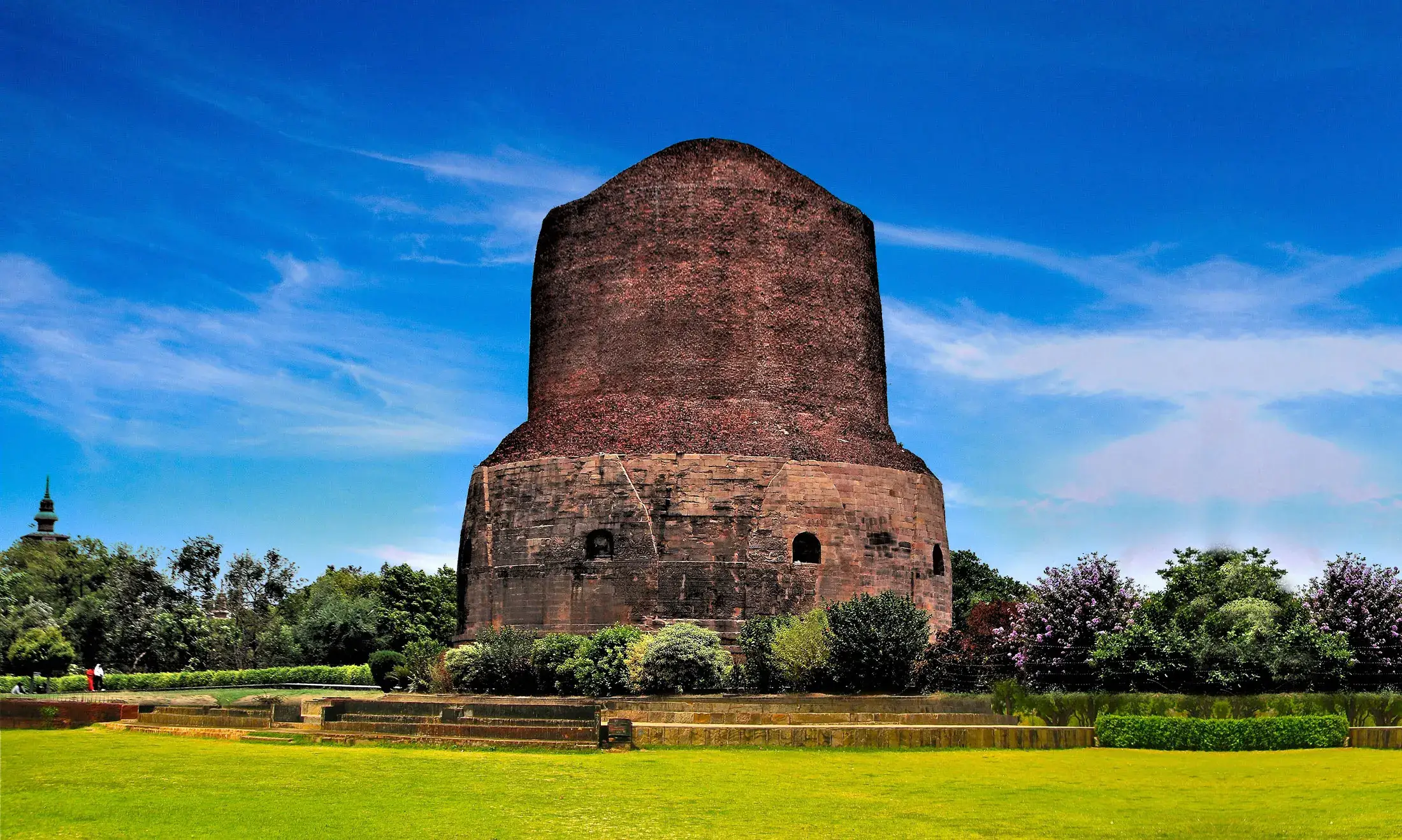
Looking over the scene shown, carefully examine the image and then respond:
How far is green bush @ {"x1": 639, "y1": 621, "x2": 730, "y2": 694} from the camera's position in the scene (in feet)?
67.6

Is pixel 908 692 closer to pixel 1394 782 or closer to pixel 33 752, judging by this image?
pixel 1394 782

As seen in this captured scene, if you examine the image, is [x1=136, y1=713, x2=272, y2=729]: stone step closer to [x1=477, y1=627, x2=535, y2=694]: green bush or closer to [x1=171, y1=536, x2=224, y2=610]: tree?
[x1=477, y1=627, x2=535, y2=694]: green bush

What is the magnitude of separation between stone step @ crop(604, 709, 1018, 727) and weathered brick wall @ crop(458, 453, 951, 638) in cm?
603

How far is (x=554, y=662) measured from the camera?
2194 centimetres

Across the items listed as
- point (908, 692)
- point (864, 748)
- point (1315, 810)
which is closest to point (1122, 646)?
point (908, 692)

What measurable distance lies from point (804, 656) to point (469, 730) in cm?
682

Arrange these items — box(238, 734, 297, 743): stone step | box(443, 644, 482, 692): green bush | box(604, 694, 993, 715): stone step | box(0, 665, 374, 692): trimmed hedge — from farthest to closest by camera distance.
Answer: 1. box(0, 665, 374, 692): trimmed hedge
2. box(443, 644, 482, 692): green bush
3. box(604, 694, 993, 715): stone step
4. box(238, 734, 297, 743): stone step

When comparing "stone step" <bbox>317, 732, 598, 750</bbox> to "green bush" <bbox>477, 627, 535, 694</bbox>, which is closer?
"stone step" <bbox>317, 732, 598, 750</bbox>

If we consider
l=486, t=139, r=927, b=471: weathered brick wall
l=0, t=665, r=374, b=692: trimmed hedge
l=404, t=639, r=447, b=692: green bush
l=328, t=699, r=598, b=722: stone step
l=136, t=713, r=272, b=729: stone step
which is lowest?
l=0, t=665, r=374, b=692: trimmed hedge

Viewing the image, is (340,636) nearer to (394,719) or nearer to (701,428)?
(701,428)

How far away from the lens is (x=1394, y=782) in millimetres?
11570

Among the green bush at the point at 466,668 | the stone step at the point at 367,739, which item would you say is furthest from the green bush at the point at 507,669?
the stone step at the point at 367,739

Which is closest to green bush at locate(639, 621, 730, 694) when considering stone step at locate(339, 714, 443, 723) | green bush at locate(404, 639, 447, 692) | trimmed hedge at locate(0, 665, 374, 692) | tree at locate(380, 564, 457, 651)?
stone step at locate(339, 714, 443, 723)

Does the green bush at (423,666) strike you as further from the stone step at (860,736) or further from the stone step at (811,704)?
the stone step at (860,736)
